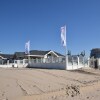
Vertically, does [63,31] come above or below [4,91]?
above

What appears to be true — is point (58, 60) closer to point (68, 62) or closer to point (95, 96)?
point (68, 62)

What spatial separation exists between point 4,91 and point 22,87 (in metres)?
1.54

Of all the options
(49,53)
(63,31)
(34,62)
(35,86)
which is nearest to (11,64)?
(34,62)

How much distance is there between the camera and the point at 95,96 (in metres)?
Result: 15.1

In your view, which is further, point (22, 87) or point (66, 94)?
point (22, 87)

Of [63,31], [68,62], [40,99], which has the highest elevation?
[63,31]

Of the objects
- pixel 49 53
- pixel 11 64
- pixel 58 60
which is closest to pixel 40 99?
pixel 58 60

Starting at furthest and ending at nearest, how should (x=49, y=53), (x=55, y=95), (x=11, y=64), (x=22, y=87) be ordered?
1. (x=49, y=53)
2. (x=11, y=64)
3. (x=22, y=87)
4. (x=55, y=95)

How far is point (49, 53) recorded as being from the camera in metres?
67.4

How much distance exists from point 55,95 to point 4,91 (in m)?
2.81

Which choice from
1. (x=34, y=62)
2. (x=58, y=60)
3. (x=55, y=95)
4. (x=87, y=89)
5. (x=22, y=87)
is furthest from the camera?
(x=34, y=62)

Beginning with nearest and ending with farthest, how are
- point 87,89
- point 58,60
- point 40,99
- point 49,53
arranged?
1. point 40,99
2. point 87,89
3. point 58,60
4. point 49,53

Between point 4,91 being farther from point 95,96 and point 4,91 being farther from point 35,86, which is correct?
point 95,96

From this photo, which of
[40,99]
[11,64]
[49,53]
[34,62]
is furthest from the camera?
[49,53]
